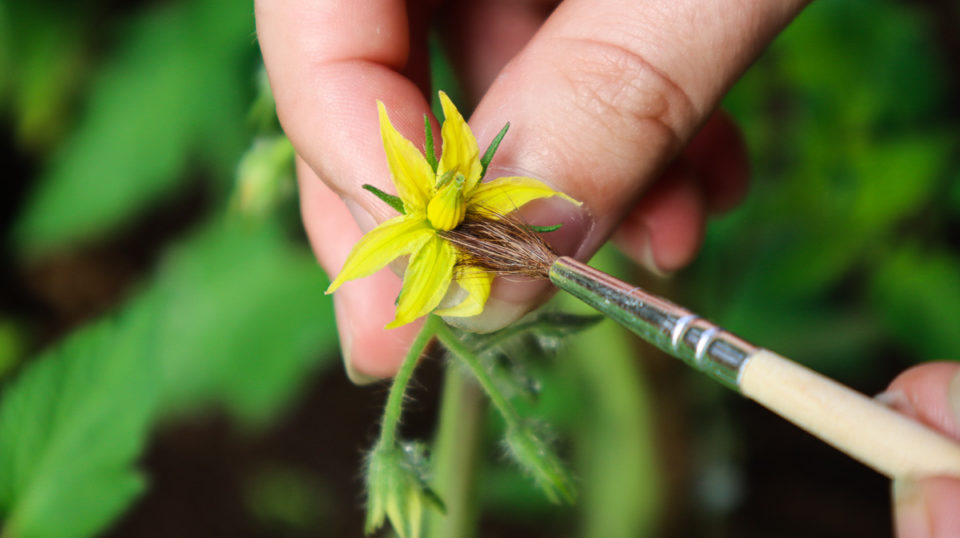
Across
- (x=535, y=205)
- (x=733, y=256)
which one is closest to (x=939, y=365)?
(x=535, y=205)

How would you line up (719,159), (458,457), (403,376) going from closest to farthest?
(403,376)
(458,457)
(719,159)

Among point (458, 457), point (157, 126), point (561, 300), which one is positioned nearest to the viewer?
point (458, 457)

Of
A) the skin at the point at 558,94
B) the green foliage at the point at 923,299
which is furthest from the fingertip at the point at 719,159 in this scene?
the skin at the point at 558,94

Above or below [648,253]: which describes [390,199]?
above

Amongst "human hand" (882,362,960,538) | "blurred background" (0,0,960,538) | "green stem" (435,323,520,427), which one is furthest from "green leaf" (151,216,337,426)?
"human hand" (882,362,960,538)

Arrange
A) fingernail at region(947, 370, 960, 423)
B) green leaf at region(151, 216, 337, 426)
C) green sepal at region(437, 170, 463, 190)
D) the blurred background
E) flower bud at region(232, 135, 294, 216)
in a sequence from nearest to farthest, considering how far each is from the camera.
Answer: fingernail at region(947, 370, 960, 423), green sepal at region(437, 170, 463, 190), flower bud at region(232, 135, 294, 216), the blurred background, green leaf at region(151, 216, 337, 426)

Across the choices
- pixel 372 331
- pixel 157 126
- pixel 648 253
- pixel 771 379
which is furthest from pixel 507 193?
pixel 157 126

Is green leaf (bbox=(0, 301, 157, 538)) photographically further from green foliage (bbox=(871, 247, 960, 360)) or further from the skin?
green foliage (bbox=(871, 247, 960, 360))

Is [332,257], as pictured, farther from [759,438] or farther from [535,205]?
[759,438]

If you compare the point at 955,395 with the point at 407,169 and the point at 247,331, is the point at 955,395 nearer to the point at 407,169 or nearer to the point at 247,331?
the point at 407,169
